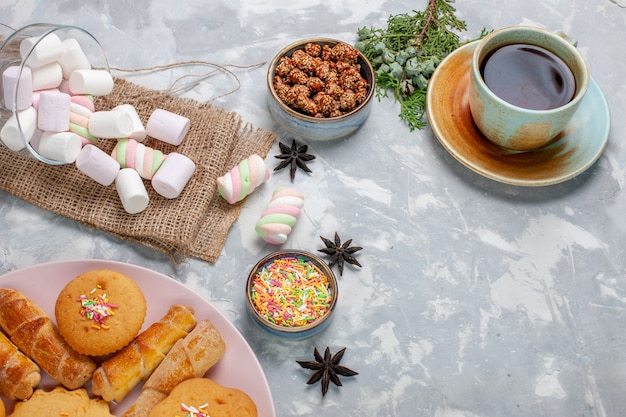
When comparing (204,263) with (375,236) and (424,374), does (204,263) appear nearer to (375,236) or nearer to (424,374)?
(375,236)

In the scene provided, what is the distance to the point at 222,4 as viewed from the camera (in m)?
2.52

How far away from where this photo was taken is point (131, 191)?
81.6 inches

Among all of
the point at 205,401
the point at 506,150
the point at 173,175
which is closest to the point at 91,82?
the point at 173,175

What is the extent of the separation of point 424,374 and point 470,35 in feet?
3.81

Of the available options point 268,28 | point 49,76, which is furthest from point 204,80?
point 49,76

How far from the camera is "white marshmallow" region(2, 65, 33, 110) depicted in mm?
2043

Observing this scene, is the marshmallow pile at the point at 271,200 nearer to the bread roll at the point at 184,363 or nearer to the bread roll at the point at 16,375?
the bread roll at the point at 184,363

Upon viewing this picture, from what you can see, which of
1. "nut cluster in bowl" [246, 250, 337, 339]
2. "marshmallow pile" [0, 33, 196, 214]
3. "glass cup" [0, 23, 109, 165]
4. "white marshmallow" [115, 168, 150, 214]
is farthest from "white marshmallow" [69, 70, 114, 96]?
"nut cluster in bowl" [246, 250, 337, 339]

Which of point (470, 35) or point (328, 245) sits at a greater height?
point (470, 35)

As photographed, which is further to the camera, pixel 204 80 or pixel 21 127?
pixel 204 80

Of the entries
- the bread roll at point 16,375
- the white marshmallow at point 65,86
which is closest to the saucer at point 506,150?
the white marshmallow at point 65,86

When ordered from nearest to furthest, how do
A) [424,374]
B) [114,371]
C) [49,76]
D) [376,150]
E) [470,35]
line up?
[114,371], [424,374], [49,76], [376,150], [470,35]

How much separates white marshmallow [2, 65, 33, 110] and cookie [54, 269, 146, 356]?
0.56 m

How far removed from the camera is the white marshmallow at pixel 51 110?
206 centimetres
